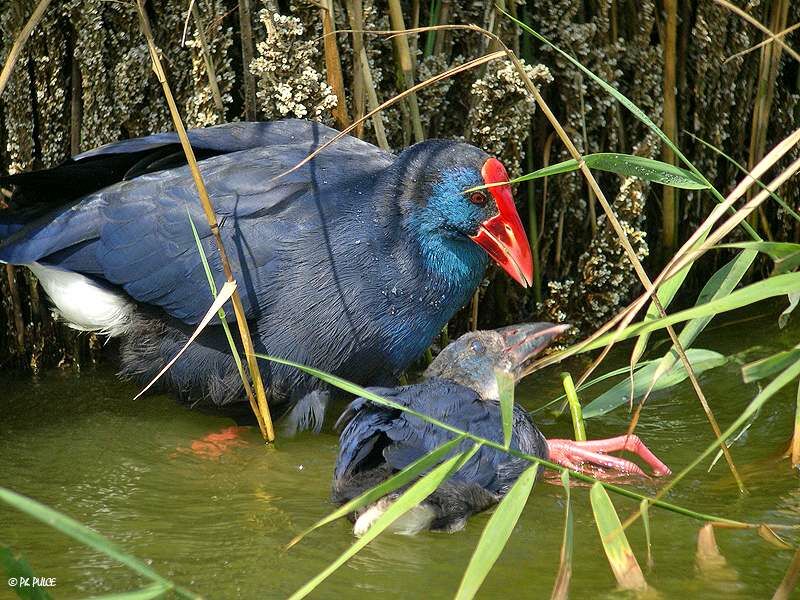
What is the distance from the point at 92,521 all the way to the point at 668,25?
284 centimetres

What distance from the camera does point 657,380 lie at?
249 centimetres

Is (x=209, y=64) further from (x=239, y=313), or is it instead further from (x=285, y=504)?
(x=285, y=504)

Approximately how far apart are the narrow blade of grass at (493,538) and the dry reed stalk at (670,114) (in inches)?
98.4

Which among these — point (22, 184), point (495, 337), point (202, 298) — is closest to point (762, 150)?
point (495, 337)

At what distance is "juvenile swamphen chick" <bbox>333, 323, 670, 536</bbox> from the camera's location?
2.67 metres

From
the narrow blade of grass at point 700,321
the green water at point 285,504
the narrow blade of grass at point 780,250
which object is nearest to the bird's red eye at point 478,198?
the green water at point 285,504

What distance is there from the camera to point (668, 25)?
412 centimetres

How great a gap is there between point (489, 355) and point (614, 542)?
4.16 ft

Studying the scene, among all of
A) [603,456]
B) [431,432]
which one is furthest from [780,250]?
[603,456]

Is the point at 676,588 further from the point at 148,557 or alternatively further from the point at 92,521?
the point at 92,521

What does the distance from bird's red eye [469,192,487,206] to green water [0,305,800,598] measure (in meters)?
0.83

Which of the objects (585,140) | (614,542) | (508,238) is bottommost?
(614,542)

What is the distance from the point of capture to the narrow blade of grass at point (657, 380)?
95.3 inches

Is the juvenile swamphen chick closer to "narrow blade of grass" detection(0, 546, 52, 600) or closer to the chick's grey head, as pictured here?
the chick's grey head
